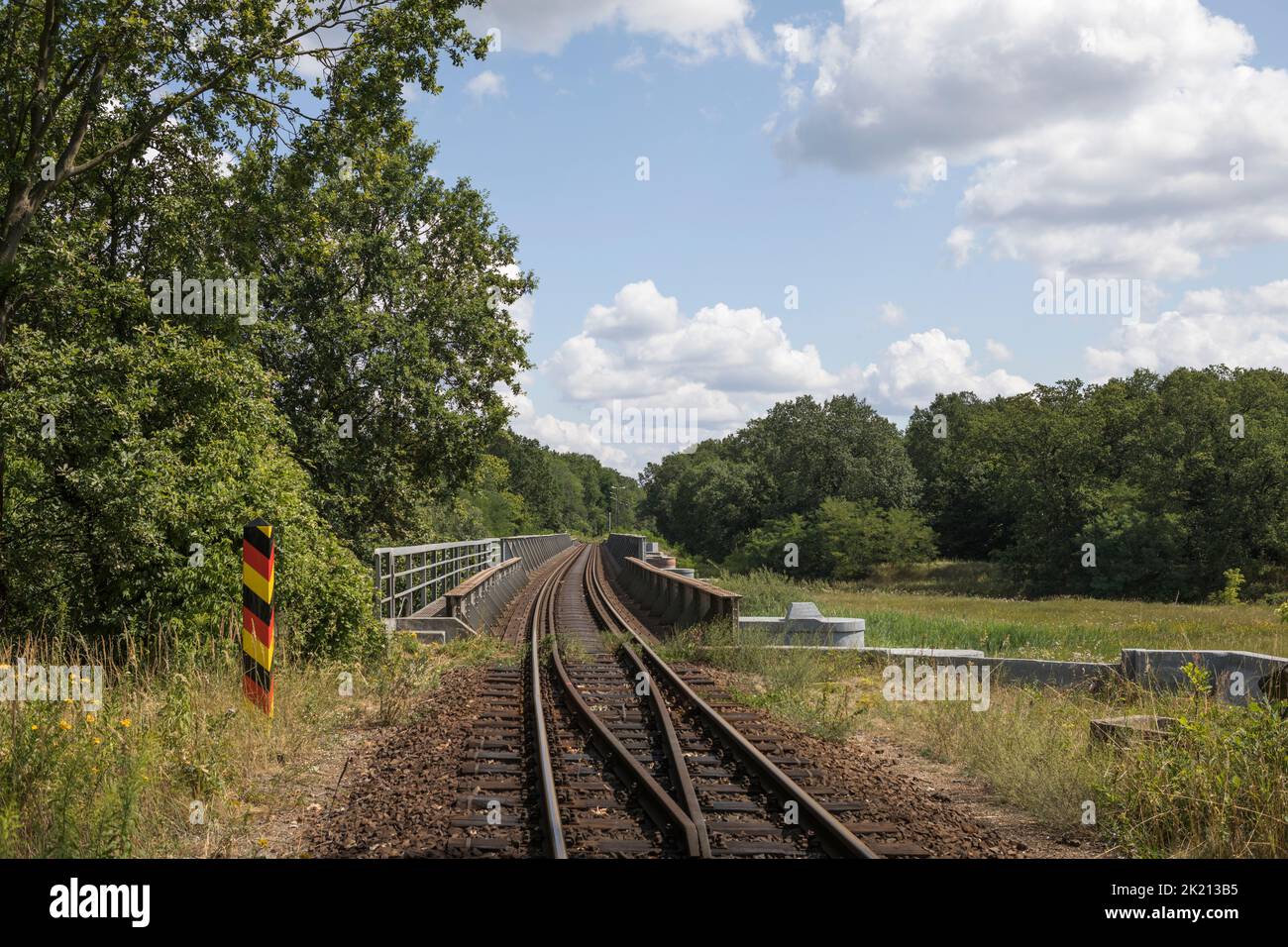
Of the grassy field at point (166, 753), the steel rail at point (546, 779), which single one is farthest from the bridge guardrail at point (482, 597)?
the grassy field at point (166, 753)

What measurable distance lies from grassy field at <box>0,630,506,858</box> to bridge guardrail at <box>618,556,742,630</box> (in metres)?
6.47

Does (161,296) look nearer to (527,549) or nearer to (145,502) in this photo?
(145,502)

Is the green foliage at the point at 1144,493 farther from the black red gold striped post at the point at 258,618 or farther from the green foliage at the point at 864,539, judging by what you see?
the black red gold striped post at the point at 258,618

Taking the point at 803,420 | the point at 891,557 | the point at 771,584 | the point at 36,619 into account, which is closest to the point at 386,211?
the point at 771,584

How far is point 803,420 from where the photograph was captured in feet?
241

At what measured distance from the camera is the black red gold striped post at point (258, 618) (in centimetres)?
791

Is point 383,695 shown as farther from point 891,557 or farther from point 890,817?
point 891,557

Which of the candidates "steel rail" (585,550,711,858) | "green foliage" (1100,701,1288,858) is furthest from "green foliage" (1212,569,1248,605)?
"green foliage" (1100,701,1288,858)

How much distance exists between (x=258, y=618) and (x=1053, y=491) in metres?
58.8

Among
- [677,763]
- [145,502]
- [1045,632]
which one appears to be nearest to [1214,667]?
[1045,632]

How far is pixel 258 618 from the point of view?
7.96m

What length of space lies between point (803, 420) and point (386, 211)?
169 feet
